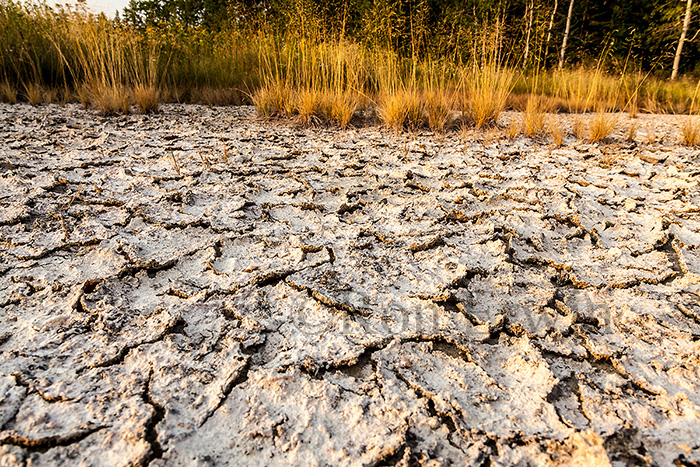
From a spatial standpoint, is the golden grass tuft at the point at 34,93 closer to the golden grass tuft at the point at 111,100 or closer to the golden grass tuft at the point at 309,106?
the golden grass tuft at the point at 111,100

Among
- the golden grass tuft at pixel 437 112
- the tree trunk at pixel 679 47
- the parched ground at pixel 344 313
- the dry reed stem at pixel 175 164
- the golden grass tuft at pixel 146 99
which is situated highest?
the tree trunk at pixel 679 47

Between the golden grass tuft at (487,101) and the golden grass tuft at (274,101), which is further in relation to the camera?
the golden grass tuft at (274,101)

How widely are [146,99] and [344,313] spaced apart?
10.6ft

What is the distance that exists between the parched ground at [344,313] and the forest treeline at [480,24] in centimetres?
193

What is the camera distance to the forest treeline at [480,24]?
3781mm

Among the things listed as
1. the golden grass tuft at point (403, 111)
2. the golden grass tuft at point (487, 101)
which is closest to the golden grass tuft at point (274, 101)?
the golden grass tuft at point (403, 111)

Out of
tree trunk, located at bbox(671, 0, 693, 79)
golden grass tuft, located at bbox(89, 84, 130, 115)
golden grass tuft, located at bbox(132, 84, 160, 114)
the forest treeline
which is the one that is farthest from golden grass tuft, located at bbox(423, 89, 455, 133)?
tree trunk, located at bbox(671, 0, 693, 79)

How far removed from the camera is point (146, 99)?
354cm

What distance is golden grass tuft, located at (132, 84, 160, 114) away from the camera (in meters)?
3.52

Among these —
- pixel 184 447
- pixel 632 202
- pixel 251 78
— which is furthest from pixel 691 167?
pixel 251 78

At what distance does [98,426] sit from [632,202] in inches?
98.6

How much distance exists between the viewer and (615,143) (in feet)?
10.4

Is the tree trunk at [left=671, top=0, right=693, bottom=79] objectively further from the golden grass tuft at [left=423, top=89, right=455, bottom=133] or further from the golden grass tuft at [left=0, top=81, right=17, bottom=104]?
the golden grass tuft at [left=0, top=81, right=17, bottom=104]

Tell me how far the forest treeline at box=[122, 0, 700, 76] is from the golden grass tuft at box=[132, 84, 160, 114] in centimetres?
130
